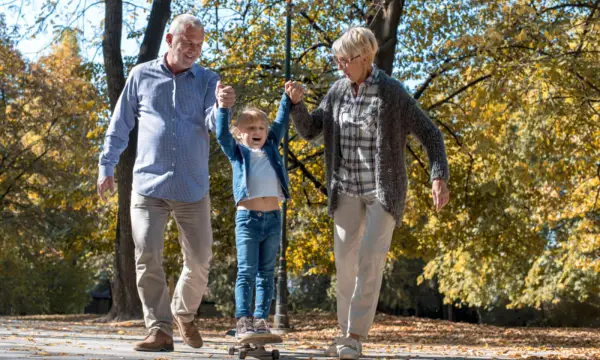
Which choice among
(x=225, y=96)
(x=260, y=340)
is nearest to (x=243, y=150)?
(x=225, y=96)

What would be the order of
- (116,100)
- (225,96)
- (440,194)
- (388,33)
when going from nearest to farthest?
(225,96) < (440,194) < (388,33) < (116,100)

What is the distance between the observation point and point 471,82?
18.9m

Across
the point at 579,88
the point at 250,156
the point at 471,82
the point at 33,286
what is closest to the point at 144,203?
the point at 250,156

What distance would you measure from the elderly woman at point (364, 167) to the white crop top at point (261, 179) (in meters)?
0.39

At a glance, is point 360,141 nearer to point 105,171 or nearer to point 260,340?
point 260,340

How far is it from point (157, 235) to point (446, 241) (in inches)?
718

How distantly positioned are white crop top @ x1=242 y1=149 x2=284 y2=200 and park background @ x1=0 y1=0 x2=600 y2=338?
5871mm

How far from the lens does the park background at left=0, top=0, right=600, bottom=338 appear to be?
47.9 feet

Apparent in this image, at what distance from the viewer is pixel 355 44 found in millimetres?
5969

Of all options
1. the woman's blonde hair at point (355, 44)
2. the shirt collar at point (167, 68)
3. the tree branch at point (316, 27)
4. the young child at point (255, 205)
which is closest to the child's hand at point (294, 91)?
the young child at point (255, 205)

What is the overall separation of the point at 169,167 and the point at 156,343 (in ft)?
3.85

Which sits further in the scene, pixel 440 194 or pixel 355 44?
pixel 355 44

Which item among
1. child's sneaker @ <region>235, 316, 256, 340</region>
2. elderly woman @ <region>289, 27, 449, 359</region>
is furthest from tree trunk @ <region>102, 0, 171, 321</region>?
child's sneaker @ <region>235, 316, 256, 340</region>

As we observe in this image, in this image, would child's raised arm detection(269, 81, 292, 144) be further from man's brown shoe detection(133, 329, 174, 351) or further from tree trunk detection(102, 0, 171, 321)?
tree trunk detection(102, 0, 171, 321)
